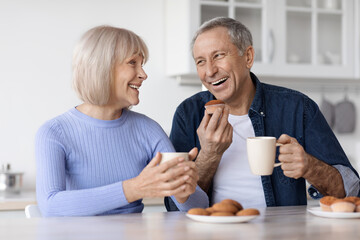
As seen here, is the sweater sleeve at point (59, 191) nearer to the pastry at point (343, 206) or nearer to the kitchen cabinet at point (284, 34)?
the pastry at point (343, 206)

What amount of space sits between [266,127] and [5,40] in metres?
1.73

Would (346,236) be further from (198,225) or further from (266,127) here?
(266,127)

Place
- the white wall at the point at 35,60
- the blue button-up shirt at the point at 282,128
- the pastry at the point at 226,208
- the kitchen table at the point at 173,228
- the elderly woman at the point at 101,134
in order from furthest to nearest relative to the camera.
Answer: the white wall at the point at 35,60, the blue button-up shirt at the point at 282,128, the elderly woman at the point at 101,134, the pastry at the point at 226,208, the kitchen table at the point at 173,228

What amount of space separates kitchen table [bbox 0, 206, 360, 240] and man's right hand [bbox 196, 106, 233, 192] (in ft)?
1.07

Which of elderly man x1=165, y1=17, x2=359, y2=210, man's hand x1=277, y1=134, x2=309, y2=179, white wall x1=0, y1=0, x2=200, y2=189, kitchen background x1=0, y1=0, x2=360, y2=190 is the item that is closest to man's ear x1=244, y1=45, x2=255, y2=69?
elderly man x1=165, y1=17, x2=359, y2=210

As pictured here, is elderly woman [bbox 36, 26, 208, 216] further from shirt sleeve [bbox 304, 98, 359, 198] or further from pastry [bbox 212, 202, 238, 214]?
shirt sleeve [bbox 304, 98, 359, 198]

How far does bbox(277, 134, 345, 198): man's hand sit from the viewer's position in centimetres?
150

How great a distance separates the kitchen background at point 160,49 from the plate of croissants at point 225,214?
1.73 metres

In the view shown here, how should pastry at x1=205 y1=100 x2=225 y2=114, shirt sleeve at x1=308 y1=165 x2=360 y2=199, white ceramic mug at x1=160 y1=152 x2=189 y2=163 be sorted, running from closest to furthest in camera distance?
1. white ceramic mug at x1=160 y1=152 x2=189 y2=163
2. pastry at x1=205 y1=100 x2=225 y2=114
3. shirt sleeve at x1=308 y1=165 x2=360 y2=199

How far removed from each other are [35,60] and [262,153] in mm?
1967

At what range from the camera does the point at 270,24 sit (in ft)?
10.6

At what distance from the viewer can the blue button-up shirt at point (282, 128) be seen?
1816 millimetres

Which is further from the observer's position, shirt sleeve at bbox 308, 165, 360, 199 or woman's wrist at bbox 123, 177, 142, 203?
shirt sleeve at bbox 308, 165, 360, 199

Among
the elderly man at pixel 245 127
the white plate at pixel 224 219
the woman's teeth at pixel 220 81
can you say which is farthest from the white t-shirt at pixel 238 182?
the white plate at pixel 224 219
